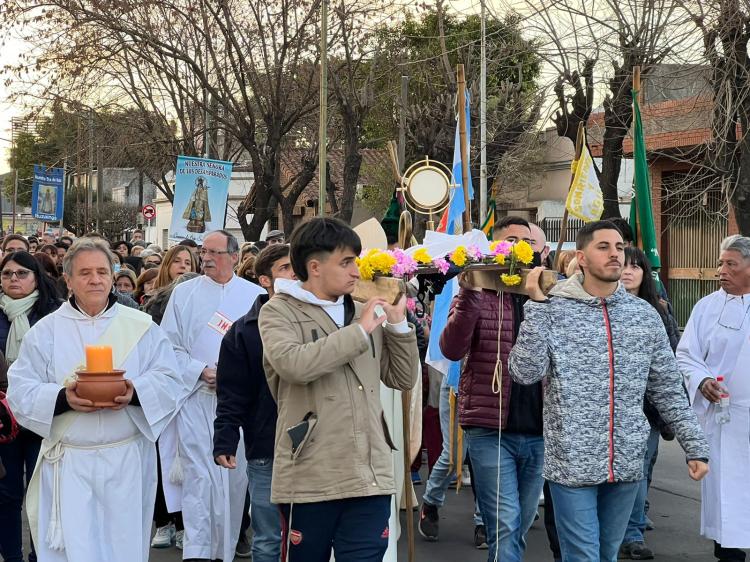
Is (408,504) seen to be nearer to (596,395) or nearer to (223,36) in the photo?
(596,395)

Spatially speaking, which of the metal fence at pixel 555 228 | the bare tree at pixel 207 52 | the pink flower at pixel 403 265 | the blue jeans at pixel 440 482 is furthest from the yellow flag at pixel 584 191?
the metal fence at pixel 555 228

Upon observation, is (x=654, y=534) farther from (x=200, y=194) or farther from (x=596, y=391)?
(x=200, y=194)

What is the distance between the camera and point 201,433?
23.7 feet

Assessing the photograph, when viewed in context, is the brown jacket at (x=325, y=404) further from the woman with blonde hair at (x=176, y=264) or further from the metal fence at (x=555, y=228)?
the metal fence at (x=555, y=228)

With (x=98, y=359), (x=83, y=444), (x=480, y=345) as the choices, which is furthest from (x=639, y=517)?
(x=98, y=359)

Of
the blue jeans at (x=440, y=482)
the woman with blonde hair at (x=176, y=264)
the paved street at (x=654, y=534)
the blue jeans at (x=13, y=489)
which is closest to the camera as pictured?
the blue jeans at (x=13, y=489)

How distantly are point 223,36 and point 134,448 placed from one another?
19257 mm

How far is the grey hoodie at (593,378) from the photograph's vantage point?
5062mm

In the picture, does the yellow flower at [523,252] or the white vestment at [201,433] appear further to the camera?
the white vestment at [201,433]

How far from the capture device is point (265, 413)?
18.4ft

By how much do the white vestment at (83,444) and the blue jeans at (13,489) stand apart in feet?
3.51

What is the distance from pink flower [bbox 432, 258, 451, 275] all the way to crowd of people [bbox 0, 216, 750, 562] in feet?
1.45

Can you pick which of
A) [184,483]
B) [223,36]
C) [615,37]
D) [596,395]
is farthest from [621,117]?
[596,395]

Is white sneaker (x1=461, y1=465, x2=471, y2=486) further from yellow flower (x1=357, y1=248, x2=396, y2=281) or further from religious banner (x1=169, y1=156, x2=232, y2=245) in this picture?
religious banner (x1=169, y1=156, x2=232, y2=245)
